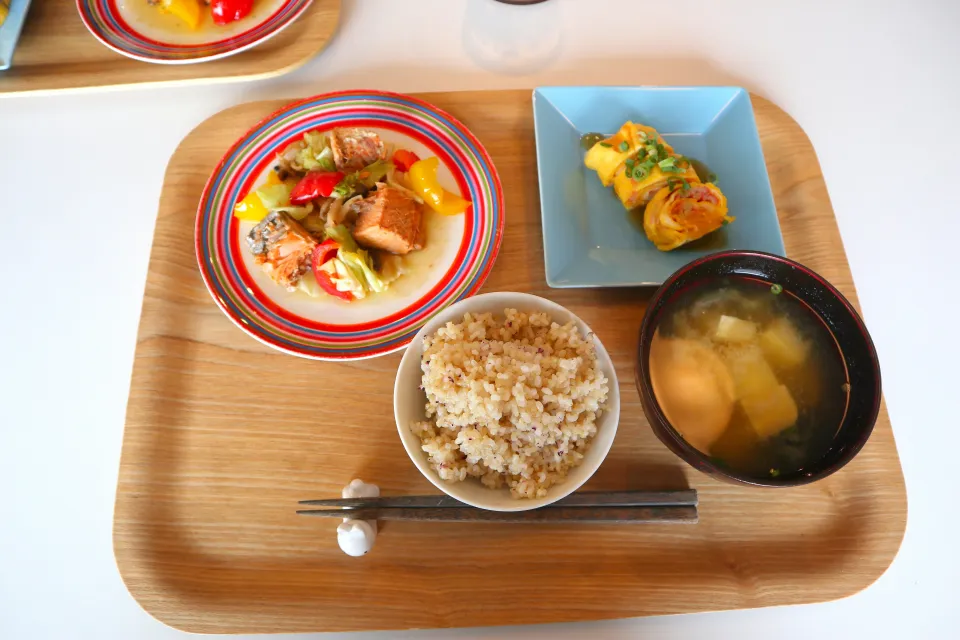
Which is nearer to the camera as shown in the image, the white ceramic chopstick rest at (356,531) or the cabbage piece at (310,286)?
the white ceramic chopstick rest at (356,531)

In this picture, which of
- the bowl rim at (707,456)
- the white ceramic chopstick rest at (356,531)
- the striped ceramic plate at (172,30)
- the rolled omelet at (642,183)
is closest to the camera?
the bowl rim at (707,456)

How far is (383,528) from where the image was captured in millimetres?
1214

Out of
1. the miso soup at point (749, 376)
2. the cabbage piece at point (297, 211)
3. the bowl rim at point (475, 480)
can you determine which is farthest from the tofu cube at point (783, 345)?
the cabbage piece at point (297, 211)

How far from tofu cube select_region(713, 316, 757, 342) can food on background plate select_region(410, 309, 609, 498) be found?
29 cm

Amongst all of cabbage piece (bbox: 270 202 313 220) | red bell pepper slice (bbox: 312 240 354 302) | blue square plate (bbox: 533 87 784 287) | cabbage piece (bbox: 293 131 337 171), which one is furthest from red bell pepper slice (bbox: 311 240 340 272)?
blue square plate (bbox: 533 87 784 287)

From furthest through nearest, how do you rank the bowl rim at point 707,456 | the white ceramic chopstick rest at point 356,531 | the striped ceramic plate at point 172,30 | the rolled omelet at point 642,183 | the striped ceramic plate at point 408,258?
1. the striped ceramic plate at point 172,30
2. the rolled omelet at point 642,183
3. the striped ceramic plate at point 408,258
4. the white ceramic chopstick rest at point 356,531
5. the bowl rim at point 707,456

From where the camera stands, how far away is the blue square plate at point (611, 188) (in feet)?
4.52

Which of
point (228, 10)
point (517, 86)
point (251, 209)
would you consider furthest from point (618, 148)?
point (228, 10)

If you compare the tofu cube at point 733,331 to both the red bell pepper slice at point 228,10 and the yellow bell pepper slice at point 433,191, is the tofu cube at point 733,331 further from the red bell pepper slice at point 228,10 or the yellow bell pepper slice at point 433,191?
the red bell pepper slice at point 228,10

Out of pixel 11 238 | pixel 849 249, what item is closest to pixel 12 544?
pixel 11 238

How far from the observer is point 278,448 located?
1267 mm

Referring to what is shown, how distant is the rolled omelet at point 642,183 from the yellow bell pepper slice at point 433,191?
15.5 inches

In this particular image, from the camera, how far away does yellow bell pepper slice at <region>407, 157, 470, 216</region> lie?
55.1 inches

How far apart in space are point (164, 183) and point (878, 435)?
5.94ft
